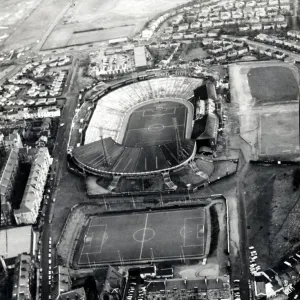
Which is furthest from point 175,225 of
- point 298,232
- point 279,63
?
point 279,63

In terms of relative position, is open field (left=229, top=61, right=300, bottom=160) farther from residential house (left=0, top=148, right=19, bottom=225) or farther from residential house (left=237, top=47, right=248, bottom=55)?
residential house (left=0, top=148, right=19, bottom=225)

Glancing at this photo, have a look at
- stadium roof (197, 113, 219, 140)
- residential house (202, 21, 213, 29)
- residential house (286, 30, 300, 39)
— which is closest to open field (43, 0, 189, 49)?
residential house (202, 21, 213, 29)

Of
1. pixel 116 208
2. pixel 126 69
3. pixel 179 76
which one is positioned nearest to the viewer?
pixel 116 208

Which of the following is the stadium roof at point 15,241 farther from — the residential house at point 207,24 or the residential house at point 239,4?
the residential house at point 239,4

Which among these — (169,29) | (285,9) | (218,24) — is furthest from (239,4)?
(169,29)

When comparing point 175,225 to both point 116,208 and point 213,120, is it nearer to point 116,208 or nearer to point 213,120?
point 116,208

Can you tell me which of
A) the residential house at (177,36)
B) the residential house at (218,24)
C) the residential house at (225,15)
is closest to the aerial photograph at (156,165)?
the residential house at (218,24)
